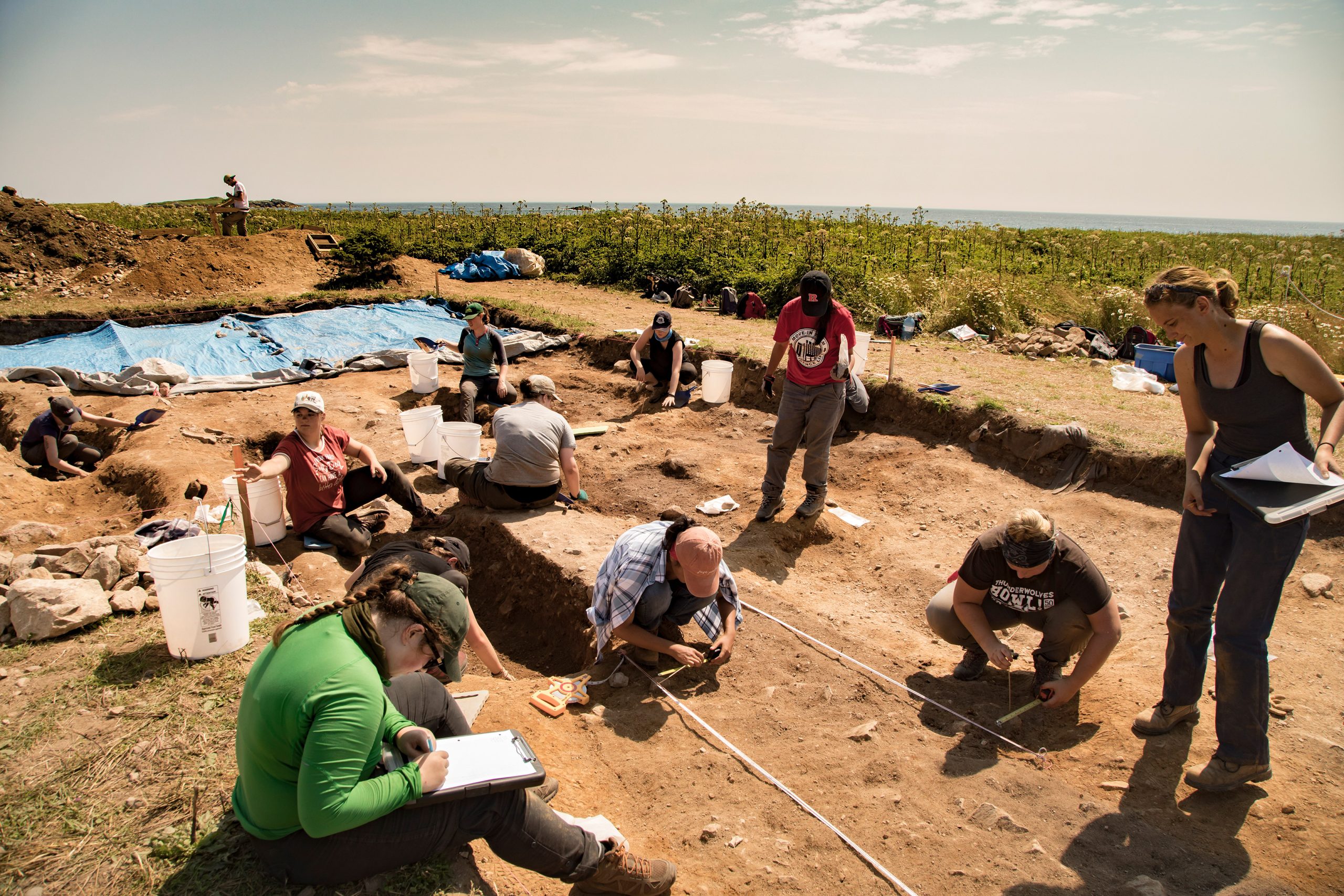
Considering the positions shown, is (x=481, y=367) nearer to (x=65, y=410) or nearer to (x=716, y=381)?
(x=716, y=381)

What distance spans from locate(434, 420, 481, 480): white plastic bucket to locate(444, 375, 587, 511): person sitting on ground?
102 centimetres

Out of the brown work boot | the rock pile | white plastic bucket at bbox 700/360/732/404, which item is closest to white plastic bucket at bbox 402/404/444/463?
the rock pile

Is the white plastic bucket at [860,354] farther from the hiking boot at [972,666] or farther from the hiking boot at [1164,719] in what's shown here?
the hiking boot at [1164,719]

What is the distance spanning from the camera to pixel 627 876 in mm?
2631

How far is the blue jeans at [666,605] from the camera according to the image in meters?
3.75

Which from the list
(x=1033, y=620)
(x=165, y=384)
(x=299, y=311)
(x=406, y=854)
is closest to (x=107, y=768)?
(x=406, y=854)

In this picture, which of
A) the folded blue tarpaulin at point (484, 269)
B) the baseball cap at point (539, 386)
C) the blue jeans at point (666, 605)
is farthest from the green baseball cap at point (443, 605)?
the folded blue tarpaulin at point (484, 269)

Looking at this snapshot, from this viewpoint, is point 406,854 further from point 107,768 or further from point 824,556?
point 824,556

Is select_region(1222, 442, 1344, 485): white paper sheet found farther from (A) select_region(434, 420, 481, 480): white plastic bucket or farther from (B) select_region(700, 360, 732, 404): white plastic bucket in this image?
(B) select_region(700, 360, 732, 404): white plastic bucket

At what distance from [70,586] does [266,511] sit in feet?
4.75

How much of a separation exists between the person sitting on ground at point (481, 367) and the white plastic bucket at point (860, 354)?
382cm

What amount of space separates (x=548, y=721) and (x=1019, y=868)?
6.88 feet

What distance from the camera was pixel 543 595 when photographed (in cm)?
510

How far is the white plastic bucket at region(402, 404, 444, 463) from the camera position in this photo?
23.4 ft
